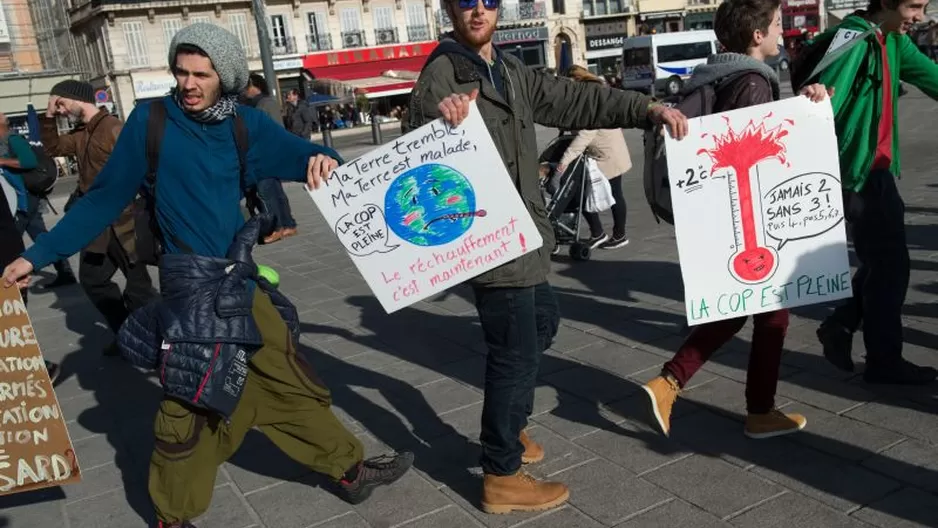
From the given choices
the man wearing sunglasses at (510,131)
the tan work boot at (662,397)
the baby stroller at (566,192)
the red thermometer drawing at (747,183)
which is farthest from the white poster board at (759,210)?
the baby stroller at (566,192)

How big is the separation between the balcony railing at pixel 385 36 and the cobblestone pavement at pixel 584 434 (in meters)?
43.0

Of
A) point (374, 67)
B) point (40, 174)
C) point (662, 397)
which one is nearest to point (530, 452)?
point (662, 397)

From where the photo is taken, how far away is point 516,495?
3.04 meters

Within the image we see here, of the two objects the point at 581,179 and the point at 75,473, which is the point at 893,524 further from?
the point at 581,179

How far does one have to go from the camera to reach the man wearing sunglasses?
9.36ft

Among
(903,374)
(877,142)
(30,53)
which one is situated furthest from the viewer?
(30,53)

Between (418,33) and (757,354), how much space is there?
46.8 m

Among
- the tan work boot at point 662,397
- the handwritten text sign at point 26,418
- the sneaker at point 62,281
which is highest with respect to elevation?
the handwritten text sign at point 26,418

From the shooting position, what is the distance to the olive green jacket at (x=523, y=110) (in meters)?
2.87

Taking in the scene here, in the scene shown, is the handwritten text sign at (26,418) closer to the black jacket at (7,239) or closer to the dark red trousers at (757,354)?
the black jacket at (7,239)

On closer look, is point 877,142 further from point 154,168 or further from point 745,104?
point 154,168

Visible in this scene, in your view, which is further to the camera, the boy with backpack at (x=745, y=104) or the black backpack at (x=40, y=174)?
the black backpack at (x=40, y=174)

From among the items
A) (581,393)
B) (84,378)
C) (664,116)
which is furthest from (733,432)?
(84,378)

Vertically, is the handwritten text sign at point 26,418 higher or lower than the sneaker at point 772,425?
higher
